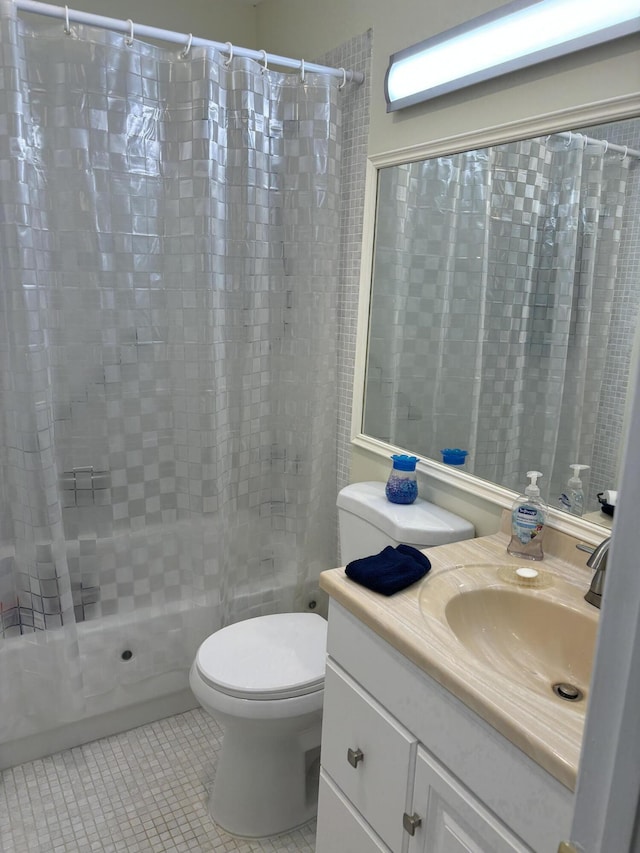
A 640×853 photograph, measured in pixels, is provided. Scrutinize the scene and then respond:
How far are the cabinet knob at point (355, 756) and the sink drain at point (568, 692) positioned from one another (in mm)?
409

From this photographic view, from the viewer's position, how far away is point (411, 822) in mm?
1149

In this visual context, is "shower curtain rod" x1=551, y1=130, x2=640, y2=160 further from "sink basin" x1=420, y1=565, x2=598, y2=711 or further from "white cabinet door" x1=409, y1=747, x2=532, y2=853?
"white cabinet door" x1=409, y1=747, x2=532, y2=853

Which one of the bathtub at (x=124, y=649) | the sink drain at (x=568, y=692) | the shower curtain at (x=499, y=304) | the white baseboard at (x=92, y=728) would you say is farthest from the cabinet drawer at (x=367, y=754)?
the white baseboard at (x=92, y=728)

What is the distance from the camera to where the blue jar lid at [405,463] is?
6.11ft

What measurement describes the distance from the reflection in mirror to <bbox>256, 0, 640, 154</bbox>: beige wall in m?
0.08

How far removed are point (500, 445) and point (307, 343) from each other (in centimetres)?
76

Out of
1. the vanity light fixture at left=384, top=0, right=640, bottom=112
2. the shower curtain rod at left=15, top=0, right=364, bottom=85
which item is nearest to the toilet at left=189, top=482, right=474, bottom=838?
the vanity light fixture at left=384, top=0, right=640, bottom=112

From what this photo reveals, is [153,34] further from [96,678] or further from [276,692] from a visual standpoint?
[96,678]

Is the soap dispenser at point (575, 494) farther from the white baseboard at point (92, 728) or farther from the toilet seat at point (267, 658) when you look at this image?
the white baseboard at point (92, 728)

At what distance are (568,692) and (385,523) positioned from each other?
26.7 inches

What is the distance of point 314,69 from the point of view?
194cm

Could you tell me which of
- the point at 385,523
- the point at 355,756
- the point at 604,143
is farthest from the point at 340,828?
the point at 604,143

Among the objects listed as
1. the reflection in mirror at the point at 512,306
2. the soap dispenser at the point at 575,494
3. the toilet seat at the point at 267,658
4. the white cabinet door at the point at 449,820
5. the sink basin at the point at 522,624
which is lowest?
the toilet seat at the point at 267,658

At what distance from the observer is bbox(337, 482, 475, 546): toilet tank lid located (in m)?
1.68
